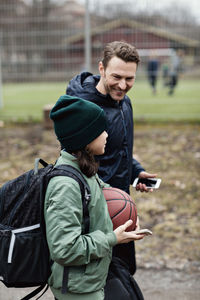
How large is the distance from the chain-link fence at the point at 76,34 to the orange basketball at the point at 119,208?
712 centimetres

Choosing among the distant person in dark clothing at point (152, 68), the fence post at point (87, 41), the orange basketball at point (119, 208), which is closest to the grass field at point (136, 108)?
the distant person in dark clothing at point (152, 68)

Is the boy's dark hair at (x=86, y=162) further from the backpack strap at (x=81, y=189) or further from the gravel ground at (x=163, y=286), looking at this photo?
the gravel ground at (x=163, y=286)

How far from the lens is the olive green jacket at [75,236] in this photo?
1854mm

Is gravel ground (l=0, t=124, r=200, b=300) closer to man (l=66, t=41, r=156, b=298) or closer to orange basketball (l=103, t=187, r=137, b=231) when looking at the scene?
man (l=66, t=41, r=156, b=298)

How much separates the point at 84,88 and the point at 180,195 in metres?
2.92

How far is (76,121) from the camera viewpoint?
2.01m

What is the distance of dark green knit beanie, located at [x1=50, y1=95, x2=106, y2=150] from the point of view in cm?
200

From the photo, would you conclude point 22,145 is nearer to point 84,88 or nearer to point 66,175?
point 84,88

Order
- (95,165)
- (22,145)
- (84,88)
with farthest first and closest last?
(22,145) → (84,88) → (95,165)

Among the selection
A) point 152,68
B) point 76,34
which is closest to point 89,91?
point 76,34

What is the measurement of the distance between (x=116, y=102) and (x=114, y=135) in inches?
9.0

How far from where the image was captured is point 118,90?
A: 265cm

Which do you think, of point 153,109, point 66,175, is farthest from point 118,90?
point 153,109

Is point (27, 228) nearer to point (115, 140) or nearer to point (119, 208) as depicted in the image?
point (119, 208)
